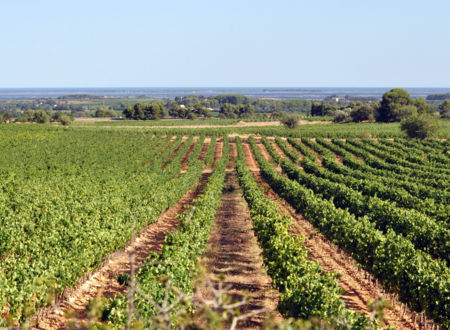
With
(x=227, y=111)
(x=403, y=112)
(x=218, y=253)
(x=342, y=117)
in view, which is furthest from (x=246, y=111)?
(x=218, y=253)

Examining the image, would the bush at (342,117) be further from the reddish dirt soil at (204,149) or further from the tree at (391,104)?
the reddish dirt soil at (204,149)

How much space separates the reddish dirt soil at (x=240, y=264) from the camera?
14.0 meters

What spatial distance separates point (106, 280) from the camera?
16547 millimetres

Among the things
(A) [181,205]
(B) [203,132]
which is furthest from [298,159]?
(B) [203,132]

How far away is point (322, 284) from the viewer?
37.3 ft

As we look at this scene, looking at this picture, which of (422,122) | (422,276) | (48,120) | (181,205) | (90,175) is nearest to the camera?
(422,276)

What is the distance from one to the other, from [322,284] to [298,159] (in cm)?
4399

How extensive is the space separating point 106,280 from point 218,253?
5.57 metres

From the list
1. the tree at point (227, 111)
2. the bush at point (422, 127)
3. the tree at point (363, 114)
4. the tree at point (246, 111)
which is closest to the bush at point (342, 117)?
the tree at point (363, 114)

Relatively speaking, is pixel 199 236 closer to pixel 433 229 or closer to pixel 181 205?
pixel 433 229

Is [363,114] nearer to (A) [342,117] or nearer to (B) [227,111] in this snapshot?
(A) [342,117]

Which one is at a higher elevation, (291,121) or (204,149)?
(291,121)

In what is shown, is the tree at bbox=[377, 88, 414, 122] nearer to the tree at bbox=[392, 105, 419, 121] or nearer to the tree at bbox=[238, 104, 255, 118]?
the tree at bbox=[392, 105, 419, 121]

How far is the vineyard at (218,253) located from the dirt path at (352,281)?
68 millimetres
